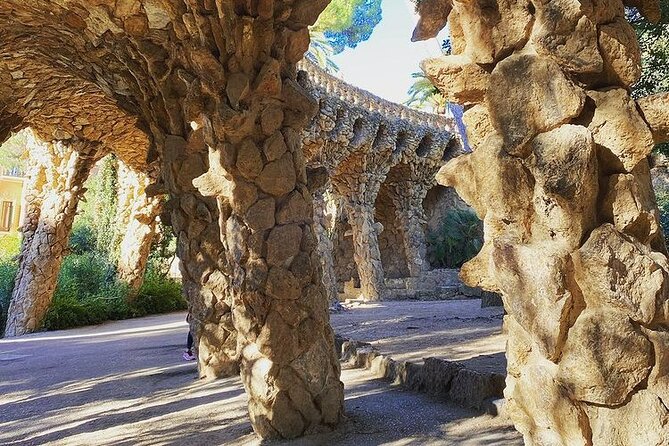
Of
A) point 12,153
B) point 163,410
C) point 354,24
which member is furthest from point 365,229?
point 12,153

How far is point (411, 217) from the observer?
16016 millimetres

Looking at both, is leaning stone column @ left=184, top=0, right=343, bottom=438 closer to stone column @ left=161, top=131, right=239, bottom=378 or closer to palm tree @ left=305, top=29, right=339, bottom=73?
stone column @ left=161, top=131, right=239, bottom=378

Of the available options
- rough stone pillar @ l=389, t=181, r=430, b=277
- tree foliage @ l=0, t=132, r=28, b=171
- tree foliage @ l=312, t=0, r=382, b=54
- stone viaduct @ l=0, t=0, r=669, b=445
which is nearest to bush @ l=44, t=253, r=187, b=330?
stone viaduct @ l=0, t=0, r=669, b=445

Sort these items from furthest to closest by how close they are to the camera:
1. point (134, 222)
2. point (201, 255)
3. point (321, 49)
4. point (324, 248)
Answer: point (321, 49)
point (134, 222)
point (324, 248)
point (201, 255)

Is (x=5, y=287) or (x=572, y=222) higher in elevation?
(x=5, y=287)

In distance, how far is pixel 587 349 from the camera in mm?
1081

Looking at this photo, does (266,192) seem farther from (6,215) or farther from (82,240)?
(6,215)

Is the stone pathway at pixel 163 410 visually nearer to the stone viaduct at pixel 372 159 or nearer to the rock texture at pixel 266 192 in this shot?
the rock texture at pixel 266 192

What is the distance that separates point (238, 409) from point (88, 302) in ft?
29.6

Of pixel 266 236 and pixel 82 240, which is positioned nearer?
pixel 266 236

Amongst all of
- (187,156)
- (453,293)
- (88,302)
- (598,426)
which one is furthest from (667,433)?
(453,293)

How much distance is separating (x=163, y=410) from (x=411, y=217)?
12.8 metres

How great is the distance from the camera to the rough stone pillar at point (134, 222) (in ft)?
38.2

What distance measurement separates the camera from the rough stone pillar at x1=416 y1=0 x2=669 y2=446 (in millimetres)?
1079
